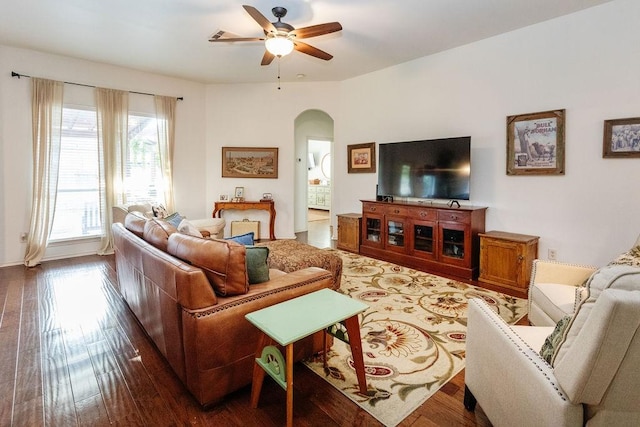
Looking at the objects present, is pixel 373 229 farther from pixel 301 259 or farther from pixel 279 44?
pixel 279 44

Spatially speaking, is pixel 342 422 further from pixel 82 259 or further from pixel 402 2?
pixel 82 259

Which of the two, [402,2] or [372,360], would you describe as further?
[402,2]

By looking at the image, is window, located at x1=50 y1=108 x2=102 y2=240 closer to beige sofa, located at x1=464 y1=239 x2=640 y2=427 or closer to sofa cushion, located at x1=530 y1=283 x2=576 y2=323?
beige sofa, located at x1=464 y1=239 x2=640 y2=427

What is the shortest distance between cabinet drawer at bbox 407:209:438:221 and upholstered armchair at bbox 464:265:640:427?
3010 millimetres

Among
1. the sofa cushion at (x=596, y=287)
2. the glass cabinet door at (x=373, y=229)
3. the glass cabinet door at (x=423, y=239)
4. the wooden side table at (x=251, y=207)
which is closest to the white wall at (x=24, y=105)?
the wooden side table at (x=251, y=207)

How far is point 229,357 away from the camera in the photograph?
5.82 feet

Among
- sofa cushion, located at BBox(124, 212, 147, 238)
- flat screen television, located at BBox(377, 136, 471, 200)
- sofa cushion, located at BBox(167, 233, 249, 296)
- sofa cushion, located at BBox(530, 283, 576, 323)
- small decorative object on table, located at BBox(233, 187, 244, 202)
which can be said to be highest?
flat screen television, located at BBox(377, 136, 471, 200)

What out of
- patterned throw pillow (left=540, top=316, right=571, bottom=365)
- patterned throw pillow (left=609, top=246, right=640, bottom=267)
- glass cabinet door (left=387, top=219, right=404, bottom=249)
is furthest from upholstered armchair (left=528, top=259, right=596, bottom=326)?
glass cabinet door (left=387, top=219, right=404, bottom=249)

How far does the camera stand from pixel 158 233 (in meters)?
2.34

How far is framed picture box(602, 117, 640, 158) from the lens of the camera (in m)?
3.14

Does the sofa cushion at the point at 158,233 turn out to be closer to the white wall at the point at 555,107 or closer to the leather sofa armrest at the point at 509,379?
the leather sofa armrest at the point at 509,379

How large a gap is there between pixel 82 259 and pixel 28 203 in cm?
105

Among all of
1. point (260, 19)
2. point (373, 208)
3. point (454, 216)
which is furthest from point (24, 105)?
point (454, 216)

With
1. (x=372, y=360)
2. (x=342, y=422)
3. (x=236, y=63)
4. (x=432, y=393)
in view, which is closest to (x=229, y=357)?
(x=342, y=422)
